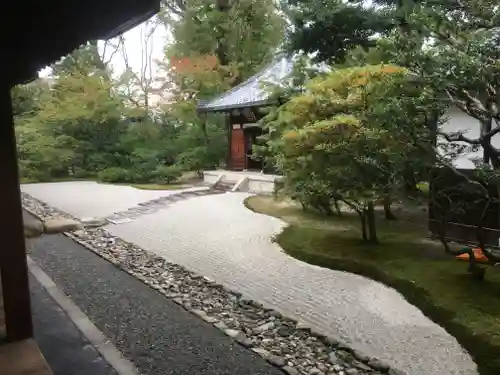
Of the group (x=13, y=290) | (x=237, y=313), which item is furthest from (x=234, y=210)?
(x=13, y=290)

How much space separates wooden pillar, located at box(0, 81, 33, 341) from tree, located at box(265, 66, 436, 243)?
446cm

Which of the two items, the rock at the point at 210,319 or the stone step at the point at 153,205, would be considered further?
the stone step at the point at 153,205

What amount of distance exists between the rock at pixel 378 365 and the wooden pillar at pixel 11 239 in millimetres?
3210

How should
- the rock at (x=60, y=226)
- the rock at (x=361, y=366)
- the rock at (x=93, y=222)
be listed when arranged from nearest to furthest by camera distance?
the rock at (x=361, y=366) < the rock at (x=60, y=226) < the rock at (x=93, y=222)

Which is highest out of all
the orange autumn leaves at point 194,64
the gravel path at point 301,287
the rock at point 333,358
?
the orange autumn leaves at point 194,64

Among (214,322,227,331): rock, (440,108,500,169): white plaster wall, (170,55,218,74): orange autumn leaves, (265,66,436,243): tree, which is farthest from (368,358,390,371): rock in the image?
(170,55,218,74): orange autumn leaves

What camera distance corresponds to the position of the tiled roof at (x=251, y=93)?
14.8 m

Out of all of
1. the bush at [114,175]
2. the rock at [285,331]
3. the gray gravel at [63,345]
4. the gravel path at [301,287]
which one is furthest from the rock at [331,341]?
the bush at [114,175]

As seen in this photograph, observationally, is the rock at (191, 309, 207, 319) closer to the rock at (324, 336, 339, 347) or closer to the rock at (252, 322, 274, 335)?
the rock at (252, 322, 274, 335)

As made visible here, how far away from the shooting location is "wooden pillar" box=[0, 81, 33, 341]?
11.6 feet

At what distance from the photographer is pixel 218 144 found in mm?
19328

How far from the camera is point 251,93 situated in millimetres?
15727

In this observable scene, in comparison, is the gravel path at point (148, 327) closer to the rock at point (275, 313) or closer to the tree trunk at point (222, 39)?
the rock at point (275, 313)

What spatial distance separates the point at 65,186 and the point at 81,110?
3.54 metres
